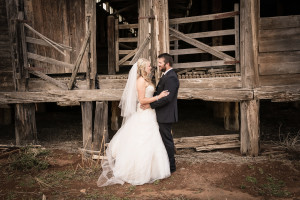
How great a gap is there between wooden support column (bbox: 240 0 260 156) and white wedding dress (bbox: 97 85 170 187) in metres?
2.73

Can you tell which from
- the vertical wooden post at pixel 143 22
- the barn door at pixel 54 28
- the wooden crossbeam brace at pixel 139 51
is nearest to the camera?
the wooden crossbeam brace at pixel 139 51

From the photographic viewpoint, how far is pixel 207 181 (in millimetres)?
5238

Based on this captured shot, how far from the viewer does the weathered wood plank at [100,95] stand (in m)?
6.84

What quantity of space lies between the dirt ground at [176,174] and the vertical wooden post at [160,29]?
2579mm

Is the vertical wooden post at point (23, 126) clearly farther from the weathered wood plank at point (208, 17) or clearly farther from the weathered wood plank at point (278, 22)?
the weathered wood plank at point (278, 22)

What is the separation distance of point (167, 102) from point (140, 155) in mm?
1124

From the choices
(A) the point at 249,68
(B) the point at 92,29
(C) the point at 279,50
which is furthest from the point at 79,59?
(C) the point at 279,50

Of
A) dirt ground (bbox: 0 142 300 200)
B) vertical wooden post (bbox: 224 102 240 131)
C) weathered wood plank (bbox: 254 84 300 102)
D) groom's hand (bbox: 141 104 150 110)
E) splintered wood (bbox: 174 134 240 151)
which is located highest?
weathered wood plank (bbox: 254 84 300 102)

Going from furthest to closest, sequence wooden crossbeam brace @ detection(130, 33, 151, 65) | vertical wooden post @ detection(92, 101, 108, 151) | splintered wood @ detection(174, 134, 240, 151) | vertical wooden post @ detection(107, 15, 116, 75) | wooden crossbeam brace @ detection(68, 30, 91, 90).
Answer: vertical wooden post @ detection(107, 15, 116, 75), splintered wood @ detection(174, 134, 240, 151), vertical wooden post @ detection(92, 101, 108, 151), wooden crossbeam brace @ detection(68, 30, 91, 90), wooden crossbeam brace @ detection(130, 33, 151, 65)

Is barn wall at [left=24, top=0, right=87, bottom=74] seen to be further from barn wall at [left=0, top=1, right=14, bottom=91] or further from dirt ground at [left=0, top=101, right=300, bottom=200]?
dirt ground at [left=0, top=101, right=300, bottom=200]

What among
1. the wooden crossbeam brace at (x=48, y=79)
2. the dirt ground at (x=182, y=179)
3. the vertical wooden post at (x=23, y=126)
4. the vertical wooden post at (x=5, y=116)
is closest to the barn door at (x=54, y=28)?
the wooden crossbeam brace at (x=48, y=79)

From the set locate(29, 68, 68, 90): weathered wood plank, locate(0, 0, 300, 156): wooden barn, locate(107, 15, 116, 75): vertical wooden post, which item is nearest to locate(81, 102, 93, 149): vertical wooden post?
locate(0, 0, 300, 156): wooden barn

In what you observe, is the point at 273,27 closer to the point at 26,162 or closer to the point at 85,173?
the point at 85,173

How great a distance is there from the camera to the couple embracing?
199 inches
